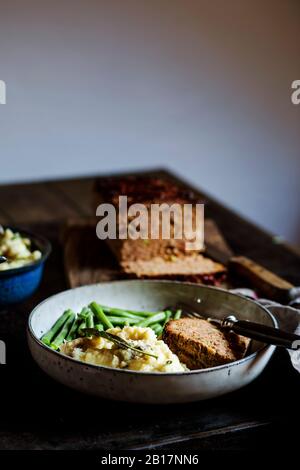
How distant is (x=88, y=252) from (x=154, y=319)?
0.96 meters

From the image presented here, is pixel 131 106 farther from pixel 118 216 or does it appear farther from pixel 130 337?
pixel 130 337

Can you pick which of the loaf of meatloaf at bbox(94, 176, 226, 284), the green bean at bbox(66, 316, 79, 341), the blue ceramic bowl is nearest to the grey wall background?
the loaf of meatloaf at bbox(94, 176, 226, 284)

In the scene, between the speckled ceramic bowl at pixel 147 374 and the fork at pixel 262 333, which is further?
the fork at pixel 262 333

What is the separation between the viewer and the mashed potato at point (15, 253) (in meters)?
2.72

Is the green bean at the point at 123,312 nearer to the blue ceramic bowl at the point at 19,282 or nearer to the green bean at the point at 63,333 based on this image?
the green bean at the point at 63,333

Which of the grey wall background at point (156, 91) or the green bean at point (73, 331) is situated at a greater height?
the grey wall background at point (156, 91)

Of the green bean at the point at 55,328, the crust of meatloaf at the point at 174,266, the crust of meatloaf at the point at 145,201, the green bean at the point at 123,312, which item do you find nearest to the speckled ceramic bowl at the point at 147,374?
the green bean at the point at 55,328

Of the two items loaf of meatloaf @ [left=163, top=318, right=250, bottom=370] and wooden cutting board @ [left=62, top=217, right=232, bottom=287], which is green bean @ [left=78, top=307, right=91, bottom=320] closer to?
loaf of meatloaf @ [left=163, top=318, right=250, bottom=370]

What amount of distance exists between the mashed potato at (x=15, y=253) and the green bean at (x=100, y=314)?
42 cm

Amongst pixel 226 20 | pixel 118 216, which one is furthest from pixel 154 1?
pixel 118 216

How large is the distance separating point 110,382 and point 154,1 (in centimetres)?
377

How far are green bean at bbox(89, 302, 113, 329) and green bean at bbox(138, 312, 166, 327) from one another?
11 centimetres

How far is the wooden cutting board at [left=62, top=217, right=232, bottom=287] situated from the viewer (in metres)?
3.09
